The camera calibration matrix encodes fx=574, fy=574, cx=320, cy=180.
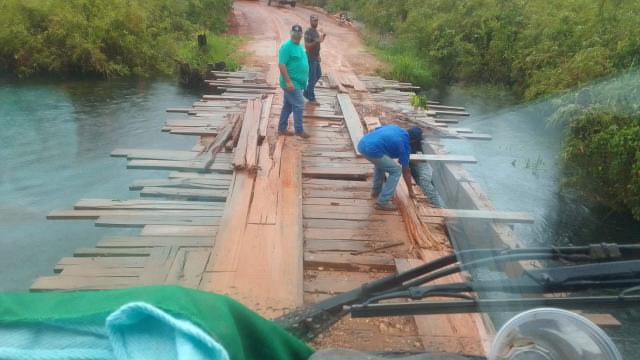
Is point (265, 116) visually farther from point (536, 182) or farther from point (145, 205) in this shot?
point (536, 182)

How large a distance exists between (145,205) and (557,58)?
1119 cm

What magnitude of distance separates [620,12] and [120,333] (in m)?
14.3

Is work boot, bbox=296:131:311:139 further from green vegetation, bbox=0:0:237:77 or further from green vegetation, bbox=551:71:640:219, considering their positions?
green vegetation, bbox=0:0:237:77

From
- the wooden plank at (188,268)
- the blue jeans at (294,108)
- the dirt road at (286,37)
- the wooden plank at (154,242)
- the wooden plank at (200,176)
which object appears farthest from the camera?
the dirt road at (286,37)

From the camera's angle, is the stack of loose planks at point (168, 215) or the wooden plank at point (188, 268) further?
the stack of loose planks at point (168, 215)

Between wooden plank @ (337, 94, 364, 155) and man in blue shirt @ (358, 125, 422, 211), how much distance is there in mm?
1840

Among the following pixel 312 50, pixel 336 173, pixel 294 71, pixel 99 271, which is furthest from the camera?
pixel 312 50

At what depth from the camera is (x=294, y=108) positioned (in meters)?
8.11

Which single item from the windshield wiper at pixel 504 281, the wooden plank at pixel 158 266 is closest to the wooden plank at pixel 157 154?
the wooden plank at pixel 158 266

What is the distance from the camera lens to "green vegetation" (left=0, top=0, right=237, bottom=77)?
15844 millimetres

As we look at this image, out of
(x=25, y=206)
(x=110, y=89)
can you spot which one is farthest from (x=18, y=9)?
(x=25, y=206)

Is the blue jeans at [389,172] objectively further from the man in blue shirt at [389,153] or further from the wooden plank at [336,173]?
the wooden plank at [336,173]

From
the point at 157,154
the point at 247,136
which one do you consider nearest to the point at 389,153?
the point at 247,136

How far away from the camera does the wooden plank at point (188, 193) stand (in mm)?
6094
